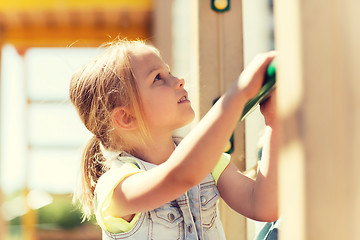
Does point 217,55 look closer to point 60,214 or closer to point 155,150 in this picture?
point 155,150

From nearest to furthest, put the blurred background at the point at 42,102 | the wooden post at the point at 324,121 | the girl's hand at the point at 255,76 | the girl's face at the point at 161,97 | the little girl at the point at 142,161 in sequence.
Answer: the wooden post at the point at 324,121 < the girl's hand at the point at 255,76 < the little girl at the point at 142,161 < the girl's face at the point at 161,97 < the blurred background at the point at 42,102

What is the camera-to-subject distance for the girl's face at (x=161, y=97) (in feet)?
3.26

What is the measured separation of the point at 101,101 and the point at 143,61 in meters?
0.12

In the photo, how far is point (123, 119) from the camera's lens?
1041 mm

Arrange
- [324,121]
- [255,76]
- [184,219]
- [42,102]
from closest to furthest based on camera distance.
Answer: [324,121]
[255,76]
[184,219]
[42,102]

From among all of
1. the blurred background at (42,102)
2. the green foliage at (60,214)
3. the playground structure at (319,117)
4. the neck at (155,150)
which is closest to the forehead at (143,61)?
the neck at (155,150)

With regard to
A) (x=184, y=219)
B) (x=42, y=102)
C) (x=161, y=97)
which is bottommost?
(x=42, y=102)

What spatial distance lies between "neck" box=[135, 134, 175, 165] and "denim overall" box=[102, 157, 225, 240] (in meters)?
0.04

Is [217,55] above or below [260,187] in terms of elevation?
above

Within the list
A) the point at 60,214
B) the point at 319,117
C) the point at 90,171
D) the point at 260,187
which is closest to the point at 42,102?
the point at 60,214

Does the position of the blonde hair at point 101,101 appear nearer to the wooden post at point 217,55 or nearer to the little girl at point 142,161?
the little girl at point 142,161

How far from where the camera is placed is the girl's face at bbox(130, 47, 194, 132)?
99 cm

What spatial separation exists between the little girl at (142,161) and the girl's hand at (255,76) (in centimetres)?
17

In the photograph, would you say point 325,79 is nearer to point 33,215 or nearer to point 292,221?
point 292,221
